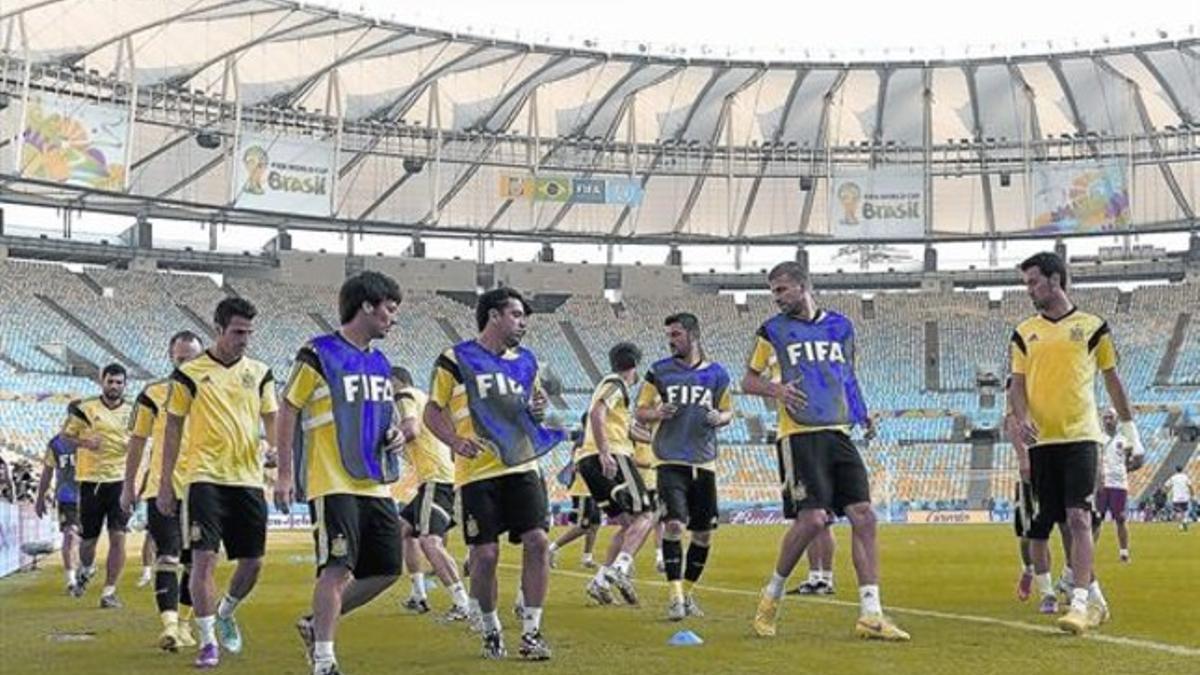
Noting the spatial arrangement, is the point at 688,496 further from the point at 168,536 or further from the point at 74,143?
the point at 74,143

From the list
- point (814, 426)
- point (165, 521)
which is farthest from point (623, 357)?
point (165, 521)

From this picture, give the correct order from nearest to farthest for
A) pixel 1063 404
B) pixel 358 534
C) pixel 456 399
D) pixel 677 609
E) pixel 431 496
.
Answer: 1. pixel 358 534
2. pixel 456 399
3. pixel 1063 404
4. pixel 677 609
5. pixel 431 496

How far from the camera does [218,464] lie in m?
9.06

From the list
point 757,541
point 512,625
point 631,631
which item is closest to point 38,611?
point 512,625

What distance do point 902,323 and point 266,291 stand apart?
2770cm

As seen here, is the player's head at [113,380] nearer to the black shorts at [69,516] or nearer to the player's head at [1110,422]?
the black shorts at [69,516]

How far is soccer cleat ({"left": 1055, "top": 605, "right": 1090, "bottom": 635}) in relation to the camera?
Answer: 29.2 ft

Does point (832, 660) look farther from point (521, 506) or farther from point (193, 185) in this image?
point (193, 185)

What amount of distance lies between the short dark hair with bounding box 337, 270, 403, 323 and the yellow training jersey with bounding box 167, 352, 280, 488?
1896mm

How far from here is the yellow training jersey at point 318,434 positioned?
7.54 m

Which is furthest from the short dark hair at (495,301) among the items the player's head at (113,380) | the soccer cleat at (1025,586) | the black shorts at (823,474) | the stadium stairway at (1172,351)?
the stadium stairway at (1172,351)

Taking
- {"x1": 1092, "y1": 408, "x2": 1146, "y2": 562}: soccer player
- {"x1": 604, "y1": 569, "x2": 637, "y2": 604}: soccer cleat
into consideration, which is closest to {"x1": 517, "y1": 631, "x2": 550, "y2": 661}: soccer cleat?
{"x1": 604, "y1": 569, "x2": 637, "y2": 604}: soccer cleat

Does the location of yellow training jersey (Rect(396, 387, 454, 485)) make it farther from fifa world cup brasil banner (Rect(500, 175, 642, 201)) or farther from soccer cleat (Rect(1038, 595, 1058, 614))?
fifa world cup brasil banner (Rect(500, 175, 642, 201))

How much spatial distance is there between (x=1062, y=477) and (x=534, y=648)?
360 cm
